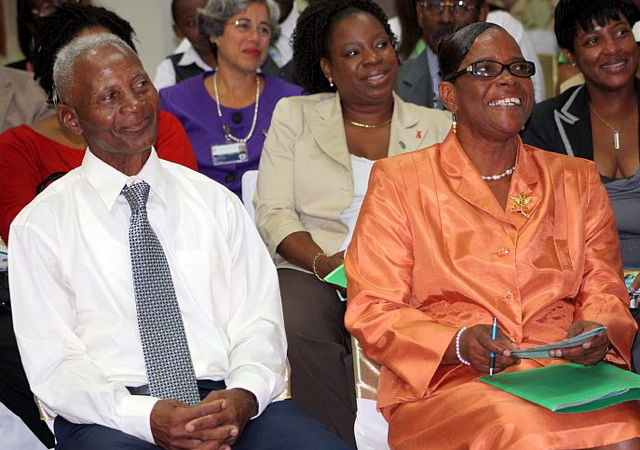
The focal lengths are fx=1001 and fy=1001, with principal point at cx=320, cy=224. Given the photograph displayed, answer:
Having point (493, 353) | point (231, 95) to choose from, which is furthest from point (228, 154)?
point (493, 353)

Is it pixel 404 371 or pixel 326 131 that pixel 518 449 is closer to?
pixel 404 371

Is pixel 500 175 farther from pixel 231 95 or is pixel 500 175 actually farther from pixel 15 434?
pixel 231 95

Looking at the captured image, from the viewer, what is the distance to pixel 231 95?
4.88 meters

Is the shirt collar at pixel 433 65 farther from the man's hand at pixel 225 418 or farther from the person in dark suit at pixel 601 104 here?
the man's hand at pixel 225 418

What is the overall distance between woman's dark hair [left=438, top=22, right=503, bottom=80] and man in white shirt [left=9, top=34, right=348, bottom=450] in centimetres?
78

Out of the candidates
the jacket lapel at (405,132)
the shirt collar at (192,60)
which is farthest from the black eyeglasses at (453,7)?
the shirt collar at (192,60)

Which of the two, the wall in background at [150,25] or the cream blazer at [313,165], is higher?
the wall in background at [150,25]

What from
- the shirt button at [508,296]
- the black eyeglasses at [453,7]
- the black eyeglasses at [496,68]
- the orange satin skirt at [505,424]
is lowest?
the orange satin skirt at [505,424]

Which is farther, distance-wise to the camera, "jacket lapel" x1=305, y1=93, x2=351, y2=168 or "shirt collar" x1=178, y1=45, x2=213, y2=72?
"shirt collar" x1=178, y1=45, x2=213, y2=72

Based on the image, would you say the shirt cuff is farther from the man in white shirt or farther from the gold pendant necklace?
the gold pendant necklace

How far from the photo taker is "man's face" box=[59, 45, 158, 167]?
2.89m

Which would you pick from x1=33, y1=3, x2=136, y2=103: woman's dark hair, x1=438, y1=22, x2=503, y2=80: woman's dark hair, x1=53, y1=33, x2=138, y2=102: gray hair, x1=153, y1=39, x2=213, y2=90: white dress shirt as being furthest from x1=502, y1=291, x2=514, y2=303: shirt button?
x1=153, y1=39, x2=213, y2=90: white dress shirt

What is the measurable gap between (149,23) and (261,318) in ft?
13.7

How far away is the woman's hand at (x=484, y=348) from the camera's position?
101 inches
